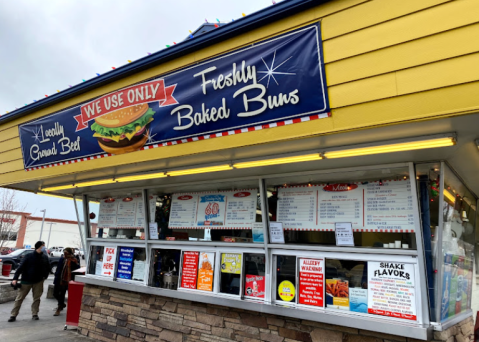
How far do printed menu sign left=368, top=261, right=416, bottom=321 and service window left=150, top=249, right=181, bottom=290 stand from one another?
3092mm

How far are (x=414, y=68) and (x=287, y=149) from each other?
145 centimetres

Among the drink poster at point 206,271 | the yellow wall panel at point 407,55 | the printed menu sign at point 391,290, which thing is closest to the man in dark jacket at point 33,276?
the drink poster at point 206,271

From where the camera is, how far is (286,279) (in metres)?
4.43

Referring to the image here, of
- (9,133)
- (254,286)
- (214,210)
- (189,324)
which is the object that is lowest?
(189,324)

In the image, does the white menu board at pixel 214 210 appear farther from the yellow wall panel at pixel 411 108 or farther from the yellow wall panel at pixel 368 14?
the yellow wall panel at pixel 368 14

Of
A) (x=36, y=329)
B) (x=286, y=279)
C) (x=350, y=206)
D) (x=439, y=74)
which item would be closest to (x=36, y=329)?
(x=36, y=329)

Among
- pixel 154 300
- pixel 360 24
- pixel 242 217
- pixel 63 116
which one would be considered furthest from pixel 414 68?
pixel 63 116

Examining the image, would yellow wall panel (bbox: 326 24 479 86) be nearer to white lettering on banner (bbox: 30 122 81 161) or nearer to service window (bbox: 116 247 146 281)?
white lettering on banner (bbox: 30 122 81 161)

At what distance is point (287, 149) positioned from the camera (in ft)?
12.4

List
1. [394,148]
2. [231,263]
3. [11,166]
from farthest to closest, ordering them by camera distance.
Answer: [11,166] → [231,263] → [394,148]

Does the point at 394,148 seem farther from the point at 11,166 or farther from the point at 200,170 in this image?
the point at 11,166

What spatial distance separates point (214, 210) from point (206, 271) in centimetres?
94

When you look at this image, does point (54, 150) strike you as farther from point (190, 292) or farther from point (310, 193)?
point (310, 193)

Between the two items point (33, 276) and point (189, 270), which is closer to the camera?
point (189, 270)
